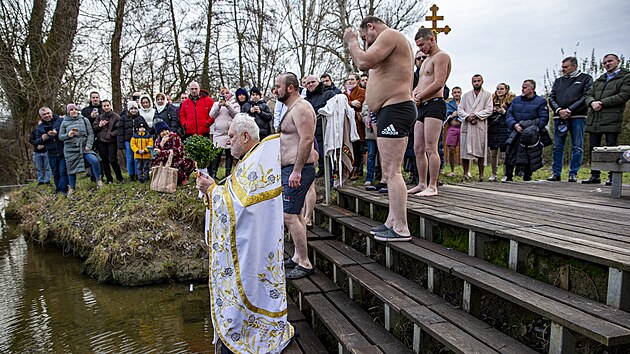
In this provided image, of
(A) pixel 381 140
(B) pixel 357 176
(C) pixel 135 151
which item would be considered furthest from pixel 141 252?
(A) pixel 381 140

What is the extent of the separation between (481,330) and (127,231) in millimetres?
5629

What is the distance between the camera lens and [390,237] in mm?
3432

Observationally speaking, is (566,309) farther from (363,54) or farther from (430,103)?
(430,103)

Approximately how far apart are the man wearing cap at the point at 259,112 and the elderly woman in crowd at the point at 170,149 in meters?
1.45

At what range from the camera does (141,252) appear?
19.2ft

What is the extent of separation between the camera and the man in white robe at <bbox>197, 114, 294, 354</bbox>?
2.62 metres

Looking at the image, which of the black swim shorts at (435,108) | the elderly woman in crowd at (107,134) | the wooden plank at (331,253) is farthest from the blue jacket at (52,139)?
the black swim shorts at (435,108)

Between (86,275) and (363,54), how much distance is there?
17.2 feet

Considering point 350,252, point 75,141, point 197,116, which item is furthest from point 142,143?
point 350,252

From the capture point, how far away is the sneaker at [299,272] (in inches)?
149

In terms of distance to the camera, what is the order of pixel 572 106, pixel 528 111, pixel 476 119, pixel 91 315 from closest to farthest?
pixel 91 315 → pixel 572 106 → pixel 528 111 → pixel 476 119

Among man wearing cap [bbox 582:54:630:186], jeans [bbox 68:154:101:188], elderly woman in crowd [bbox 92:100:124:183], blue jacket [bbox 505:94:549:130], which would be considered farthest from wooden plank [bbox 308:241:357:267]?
jeans [bbox 68:154:101:188]

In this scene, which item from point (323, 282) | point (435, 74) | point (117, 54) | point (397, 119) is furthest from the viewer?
point (117, 54)

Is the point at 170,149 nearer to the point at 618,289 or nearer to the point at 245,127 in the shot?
the point at 245,127
